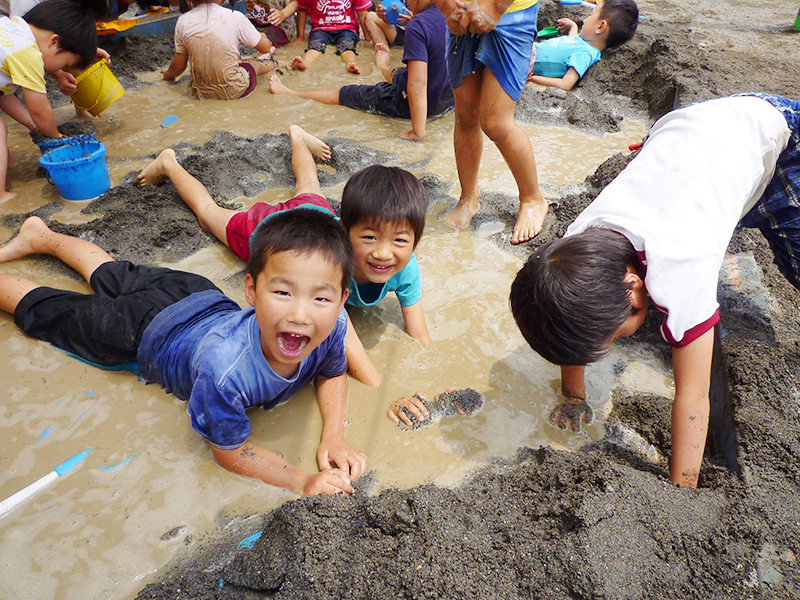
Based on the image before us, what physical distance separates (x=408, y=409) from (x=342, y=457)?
361 millimetres

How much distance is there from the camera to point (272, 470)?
191 cm

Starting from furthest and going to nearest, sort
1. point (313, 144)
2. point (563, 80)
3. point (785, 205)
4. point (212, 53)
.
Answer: point (563, 80)
point (212, 53)
point (313, 144)
point (785, 205)

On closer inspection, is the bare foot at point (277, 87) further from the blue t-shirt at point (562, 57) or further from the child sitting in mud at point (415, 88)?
the blue t-shirt at point (562, 57)

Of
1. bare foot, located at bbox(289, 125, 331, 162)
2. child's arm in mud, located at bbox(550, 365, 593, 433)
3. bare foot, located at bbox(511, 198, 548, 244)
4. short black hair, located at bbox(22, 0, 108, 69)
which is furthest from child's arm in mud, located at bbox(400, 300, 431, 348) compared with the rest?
short black hair, located at bbox(22, 0, 108, 69)

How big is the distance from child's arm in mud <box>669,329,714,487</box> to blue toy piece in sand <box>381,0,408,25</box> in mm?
5936

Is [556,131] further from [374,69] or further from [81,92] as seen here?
[81,92]

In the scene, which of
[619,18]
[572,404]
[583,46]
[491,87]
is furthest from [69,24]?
[619,18]

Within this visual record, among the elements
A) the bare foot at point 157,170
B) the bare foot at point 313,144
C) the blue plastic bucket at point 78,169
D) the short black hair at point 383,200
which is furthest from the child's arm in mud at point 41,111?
the short black hair at point 383,200

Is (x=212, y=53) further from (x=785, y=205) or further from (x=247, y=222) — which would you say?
(x=785, y=205)

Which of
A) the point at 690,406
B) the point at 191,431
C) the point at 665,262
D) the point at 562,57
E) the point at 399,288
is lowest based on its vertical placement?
the point at 191,431

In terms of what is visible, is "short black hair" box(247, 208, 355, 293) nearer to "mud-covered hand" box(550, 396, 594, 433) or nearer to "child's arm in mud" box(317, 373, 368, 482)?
"child's arm in mud" box(317, 373, 368, 482)

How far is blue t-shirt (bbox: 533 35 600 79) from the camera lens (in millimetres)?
5586

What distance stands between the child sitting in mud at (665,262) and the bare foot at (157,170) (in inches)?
108

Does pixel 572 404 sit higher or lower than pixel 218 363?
lower
